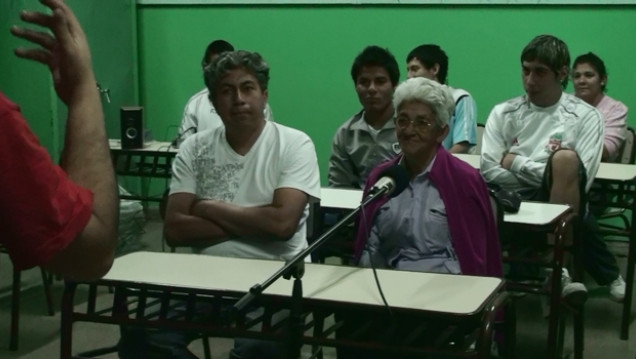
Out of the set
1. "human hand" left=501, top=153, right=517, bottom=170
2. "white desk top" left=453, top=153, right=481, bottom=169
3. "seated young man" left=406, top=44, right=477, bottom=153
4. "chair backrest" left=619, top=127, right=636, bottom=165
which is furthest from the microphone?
"chair backrest" left=619, top=127, right=636, bottom=165

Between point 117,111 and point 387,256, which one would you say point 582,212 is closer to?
point 387,256

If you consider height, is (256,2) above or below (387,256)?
above

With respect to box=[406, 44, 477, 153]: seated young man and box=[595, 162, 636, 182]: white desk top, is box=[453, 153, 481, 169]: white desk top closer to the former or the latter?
box=[406, 44, 477, 153]: seated young man

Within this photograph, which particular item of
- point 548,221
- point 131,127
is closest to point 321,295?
point 548,221

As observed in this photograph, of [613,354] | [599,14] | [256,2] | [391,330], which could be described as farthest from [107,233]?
[256,2]

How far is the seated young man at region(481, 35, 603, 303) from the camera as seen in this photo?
411 cm

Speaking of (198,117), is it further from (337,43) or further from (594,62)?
(594,62)

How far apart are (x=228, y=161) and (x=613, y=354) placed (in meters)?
1.96

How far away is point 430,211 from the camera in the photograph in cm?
288

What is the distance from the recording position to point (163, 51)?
22.7 feet

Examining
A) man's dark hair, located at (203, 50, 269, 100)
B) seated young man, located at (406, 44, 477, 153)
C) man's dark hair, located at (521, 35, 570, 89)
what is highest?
man's dark hair, located at (521, 35, 570, 89)

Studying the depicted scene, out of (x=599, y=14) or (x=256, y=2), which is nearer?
(x=599, y=14)

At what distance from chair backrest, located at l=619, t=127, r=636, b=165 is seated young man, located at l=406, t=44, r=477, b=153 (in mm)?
975

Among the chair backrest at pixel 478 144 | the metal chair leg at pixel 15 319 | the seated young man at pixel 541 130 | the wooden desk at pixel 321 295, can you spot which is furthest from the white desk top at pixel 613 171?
the metal chair leg at pixel 15 319
